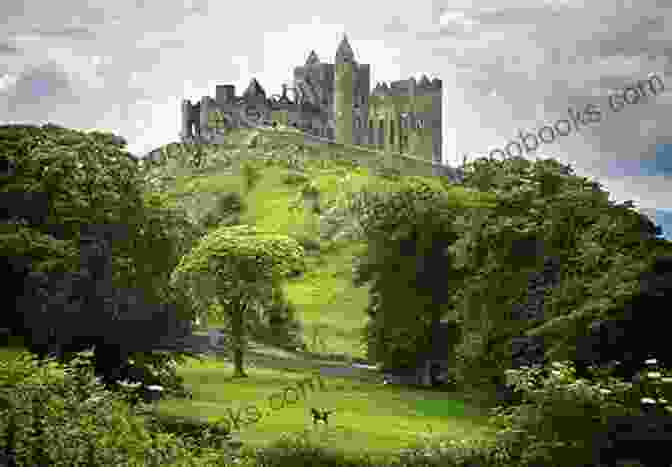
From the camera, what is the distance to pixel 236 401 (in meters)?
39.3

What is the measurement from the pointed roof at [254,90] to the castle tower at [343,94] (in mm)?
11873

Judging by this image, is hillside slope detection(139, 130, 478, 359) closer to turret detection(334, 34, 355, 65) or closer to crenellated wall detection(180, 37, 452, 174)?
crenellated wall detection(180, 37, 452, 174)

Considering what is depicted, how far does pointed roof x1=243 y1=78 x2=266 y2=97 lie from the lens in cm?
14700

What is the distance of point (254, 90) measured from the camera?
485 ft

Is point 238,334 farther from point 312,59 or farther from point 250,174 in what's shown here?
point 312,59

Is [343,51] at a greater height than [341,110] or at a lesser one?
greater

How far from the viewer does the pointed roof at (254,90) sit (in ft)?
482

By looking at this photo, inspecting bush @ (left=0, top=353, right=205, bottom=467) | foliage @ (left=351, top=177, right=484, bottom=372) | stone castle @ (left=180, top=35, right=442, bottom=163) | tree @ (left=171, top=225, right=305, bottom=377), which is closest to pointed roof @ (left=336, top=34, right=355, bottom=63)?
stone castle @ (left=180, top=35, right=442, bottom=163)

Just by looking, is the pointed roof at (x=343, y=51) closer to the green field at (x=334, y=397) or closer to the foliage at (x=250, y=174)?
the foliage at (x=250, y=174)

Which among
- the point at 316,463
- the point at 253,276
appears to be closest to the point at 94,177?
the point at 253,276

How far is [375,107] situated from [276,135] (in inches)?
818

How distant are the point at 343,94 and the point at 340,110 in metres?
2.42

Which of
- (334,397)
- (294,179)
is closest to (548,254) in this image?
(334,397)

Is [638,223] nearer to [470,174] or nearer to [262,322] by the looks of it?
[470,174]
